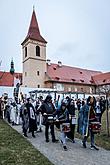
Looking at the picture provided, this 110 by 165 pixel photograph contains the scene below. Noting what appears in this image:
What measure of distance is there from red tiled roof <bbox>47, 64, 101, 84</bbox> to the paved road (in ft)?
159

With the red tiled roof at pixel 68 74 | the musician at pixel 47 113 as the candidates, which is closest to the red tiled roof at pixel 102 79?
the red tiled roof at pixel 68 74

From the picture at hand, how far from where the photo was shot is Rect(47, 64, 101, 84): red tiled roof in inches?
2402

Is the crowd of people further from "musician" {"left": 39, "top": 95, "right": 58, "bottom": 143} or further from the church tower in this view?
the church tower

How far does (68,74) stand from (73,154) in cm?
5774

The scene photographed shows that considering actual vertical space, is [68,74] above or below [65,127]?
above

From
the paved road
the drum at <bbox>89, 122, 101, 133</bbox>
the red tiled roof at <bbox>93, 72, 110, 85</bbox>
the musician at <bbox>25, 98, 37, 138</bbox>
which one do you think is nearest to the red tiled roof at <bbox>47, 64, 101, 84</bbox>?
the red tiled roof at <bbox>93, 72, 110, 85</bbox>

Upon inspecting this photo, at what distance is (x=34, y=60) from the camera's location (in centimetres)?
5662

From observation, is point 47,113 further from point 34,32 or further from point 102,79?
point 102,79

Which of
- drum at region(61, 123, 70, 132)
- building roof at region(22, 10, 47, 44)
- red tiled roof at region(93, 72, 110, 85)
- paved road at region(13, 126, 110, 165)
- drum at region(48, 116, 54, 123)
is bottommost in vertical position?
paved road at region(13, 126, 110, 165)

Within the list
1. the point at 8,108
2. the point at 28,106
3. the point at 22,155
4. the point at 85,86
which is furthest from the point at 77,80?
the point at 22,155

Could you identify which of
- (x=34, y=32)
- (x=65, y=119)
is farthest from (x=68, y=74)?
(x=65, y=119)

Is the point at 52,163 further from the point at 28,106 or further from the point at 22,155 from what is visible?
the point at 28,106

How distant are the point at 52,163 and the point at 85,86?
61052 mm

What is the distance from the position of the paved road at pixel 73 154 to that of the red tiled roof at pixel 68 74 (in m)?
Result: 48.6
